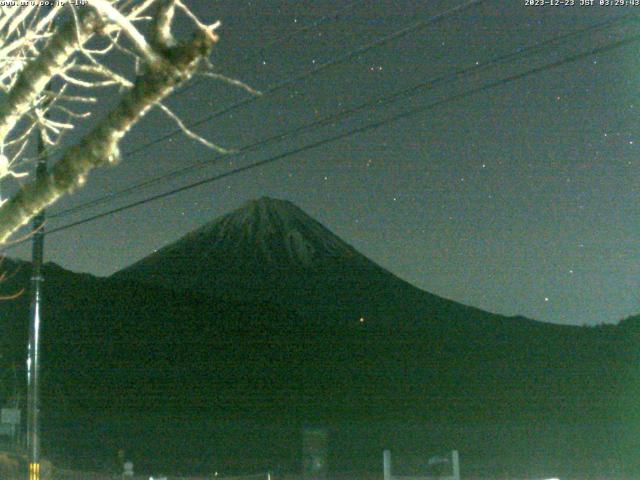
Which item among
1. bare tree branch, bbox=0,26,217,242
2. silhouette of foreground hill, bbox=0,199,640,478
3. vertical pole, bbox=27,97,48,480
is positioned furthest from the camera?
silhouette of foreground hill, bbox=0,199,640,478

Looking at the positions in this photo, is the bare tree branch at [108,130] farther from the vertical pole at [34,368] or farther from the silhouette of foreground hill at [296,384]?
the silhouette of foreground hill at [296,384]

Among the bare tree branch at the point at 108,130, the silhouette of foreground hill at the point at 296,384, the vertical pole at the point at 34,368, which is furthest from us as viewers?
the silhouette of foreground hill at the point at 296,384

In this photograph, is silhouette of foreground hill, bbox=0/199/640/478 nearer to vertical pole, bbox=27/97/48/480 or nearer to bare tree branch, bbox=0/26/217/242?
vertical pole, bbox=27/97/48/480

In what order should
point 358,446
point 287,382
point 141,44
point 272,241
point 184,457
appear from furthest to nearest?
1. point 272,241
2. point 287,382
3. point 358,446
4. point 184,457
5. point 141,44

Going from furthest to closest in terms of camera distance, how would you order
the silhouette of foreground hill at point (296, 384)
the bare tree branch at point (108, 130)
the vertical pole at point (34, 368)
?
the silhouette of foreground hill at point (296, 384) → the vertical pole at point (34, 368) → the bare tree branch at point (108, 130)

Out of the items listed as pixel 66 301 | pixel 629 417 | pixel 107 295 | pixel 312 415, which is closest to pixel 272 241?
pixel 107 295


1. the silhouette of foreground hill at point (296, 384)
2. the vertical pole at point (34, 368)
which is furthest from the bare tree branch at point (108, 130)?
the silhouette of foreground hill at point (296, 384)

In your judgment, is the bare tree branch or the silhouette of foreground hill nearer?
the bare tree branch

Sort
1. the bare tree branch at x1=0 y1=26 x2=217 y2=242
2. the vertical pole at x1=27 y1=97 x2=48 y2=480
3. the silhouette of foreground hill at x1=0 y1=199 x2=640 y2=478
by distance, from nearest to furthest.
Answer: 1. the bare tree branch at x1=0 y1=26 x2=217 y2=242
2. the vertical pole at x1=27 y1=97 x2=48 y2=480
3. the silhouette of foreground hill at x1=0 y1=199 x2=640 y2=478

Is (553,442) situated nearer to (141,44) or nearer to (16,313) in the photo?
(16,313)

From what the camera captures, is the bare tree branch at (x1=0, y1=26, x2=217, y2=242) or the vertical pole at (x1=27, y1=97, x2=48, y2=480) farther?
the vertical pole at (x1=27, y1=97, x2=48, y2=480)

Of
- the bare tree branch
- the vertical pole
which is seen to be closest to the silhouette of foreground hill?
the vertical pole
